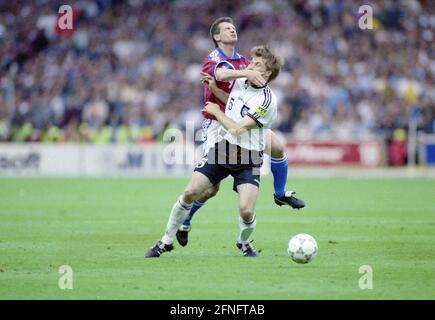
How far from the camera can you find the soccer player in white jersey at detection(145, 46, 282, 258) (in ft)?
33.8

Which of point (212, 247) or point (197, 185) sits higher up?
point (197, 185)

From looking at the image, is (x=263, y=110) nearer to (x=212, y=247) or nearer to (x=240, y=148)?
(x=240, y=148)

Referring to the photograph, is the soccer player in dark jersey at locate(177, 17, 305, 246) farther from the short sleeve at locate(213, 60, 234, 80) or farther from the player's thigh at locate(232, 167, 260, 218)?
the player's thigh at locate(232, 167, 260, 218)

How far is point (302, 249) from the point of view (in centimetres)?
1011

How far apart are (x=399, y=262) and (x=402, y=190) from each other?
13.2 m

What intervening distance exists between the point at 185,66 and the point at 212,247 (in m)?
21.9

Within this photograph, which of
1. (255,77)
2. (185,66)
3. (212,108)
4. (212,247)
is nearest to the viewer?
(255,77)

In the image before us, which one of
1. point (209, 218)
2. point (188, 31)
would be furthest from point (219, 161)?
point (188, 31)

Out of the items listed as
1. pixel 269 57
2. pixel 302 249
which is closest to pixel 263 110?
pixel 269 57

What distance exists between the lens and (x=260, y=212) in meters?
17.7

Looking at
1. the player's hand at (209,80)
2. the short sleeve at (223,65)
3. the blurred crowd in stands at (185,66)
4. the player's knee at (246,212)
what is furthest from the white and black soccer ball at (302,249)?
the blurred crowd in stands at (185,66)

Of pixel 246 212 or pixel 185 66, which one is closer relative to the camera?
pixel 246 212

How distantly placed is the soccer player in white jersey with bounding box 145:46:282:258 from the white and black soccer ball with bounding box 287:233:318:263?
2.23ft

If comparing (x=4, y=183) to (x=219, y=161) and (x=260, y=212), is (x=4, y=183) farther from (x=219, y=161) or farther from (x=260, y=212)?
(x=219, y=161)
